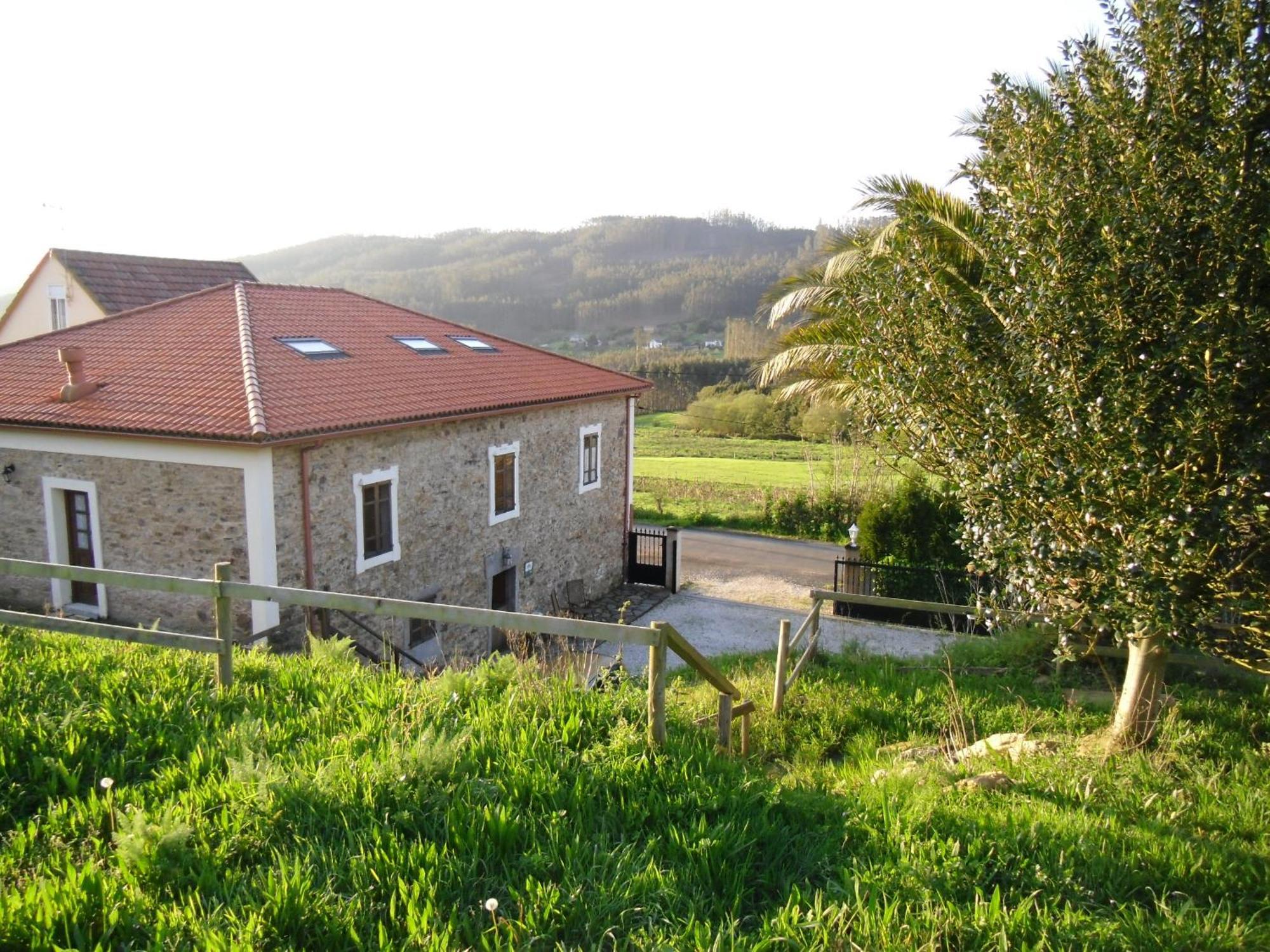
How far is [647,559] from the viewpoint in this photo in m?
21.2

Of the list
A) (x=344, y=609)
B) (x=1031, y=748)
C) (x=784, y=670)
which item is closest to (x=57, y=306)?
(x=344, y=609)

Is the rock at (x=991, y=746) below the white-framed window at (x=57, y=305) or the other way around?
below

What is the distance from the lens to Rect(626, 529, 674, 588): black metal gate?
67.9 ft

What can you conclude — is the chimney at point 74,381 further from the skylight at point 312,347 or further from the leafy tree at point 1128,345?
the leafy tree at point 1128,345

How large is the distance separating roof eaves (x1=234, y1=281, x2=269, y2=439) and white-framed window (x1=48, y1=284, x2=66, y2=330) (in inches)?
384

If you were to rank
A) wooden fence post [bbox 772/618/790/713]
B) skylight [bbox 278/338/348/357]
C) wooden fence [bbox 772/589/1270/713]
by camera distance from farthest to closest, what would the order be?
skylight [bbox 278/338/348/357], wooden fence post [bbox 772/618/790/713], wooden fence [bbox 772/589/1270/713]

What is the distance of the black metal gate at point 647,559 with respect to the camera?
20.7m

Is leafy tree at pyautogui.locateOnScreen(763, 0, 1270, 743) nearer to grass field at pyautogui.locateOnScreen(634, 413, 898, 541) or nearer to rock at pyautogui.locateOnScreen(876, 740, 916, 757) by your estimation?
rock at pyautogui.locateOnScreen(876, 740, 916, 757)

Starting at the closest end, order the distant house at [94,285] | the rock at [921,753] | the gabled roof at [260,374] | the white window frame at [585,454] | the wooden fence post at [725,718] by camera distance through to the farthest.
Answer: the wooden fence post at [725,718], the rock at [921,753], the gabled roof at [260,374], the white window frame at [585,454], the distant house at [94,285]

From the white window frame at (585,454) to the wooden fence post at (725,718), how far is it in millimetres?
13147

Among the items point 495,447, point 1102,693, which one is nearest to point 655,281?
point 495,447

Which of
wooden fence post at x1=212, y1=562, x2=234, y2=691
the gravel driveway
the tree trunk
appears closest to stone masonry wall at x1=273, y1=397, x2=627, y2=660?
the gravel driveway

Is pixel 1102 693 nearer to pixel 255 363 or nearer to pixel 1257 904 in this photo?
pixel 1257 904

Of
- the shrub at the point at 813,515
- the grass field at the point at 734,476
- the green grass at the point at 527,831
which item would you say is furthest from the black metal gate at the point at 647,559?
the green grass at the point at 527,831
